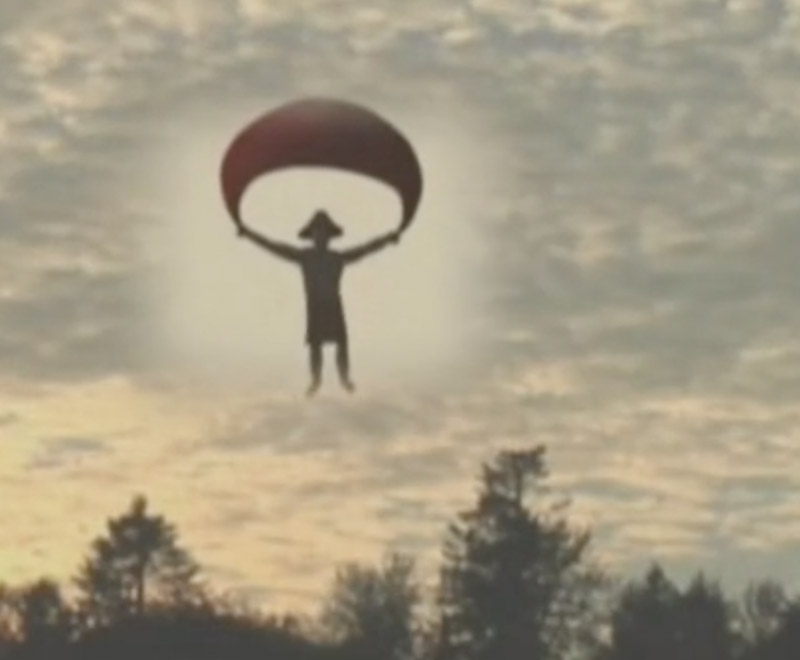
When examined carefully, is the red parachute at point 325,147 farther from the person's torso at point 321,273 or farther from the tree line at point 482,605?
the tree line at point 482,605

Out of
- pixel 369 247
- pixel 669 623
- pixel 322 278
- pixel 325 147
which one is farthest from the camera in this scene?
pixel 669 623

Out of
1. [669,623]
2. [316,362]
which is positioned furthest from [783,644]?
[316,362]

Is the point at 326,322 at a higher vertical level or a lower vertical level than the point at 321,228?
lower

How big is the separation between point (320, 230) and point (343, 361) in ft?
6.64

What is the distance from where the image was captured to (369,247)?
121ft

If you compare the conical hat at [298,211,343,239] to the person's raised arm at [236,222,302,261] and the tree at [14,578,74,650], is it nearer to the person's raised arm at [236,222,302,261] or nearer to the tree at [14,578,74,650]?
the person's raised arm at [236,222,302,261]

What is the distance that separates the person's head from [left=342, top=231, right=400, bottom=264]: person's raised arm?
0.33 meters

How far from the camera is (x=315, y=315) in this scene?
120ft

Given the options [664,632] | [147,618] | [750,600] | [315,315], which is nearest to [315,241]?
[315,315]

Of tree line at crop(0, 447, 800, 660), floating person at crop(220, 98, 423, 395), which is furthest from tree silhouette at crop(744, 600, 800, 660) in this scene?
floating person at crop(220, 98, 423, 395)

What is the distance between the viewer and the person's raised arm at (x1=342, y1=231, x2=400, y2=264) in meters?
36.7

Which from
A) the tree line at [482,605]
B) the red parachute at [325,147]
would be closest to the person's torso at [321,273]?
the red parachute at [325,147]

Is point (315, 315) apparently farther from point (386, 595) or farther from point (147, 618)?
point (386, 595)

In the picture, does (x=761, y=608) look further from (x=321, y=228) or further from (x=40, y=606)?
(x=321, y=228)
